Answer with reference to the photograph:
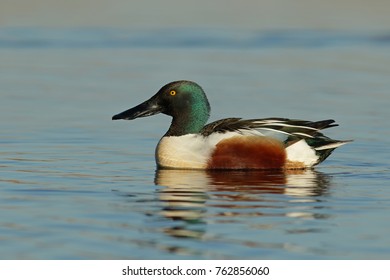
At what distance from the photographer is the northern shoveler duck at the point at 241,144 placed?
35.3 feet

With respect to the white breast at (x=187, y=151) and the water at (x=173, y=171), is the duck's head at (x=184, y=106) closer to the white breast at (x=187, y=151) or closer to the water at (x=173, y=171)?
the white breast at (x=187, y=151)

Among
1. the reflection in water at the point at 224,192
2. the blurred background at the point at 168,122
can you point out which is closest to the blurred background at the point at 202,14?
the blurred background at the point at 168,122

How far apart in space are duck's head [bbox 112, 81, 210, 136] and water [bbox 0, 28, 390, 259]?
0.46 m

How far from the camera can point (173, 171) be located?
10.8 metres

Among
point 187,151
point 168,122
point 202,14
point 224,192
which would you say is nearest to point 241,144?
point 187,151

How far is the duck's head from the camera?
36.4 feet

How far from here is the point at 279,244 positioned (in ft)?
25.2

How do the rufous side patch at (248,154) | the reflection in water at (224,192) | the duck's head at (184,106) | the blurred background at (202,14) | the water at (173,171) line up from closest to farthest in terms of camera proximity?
the water at (173,171) < the reflection in water at (224,192) < the rufous side patch at (248,154) < the duck's head at (184,106) < the blurred background at (202,14)

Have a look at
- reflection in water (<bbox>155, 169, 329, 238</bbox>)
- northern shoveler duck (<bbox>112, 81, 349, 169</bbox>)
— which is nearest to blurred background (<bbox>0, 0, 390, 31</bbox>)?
northern shoveler duck (<bbox>112, 81, 349, 169</bbox>)

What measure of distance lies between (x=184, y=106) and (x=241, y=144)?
2.36 feet

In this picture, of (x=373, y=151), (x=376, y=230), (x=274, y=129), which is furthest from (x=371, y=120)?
(x=376, y=230)

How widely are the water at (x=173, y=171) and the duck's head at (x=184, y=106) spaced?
1.52 feet

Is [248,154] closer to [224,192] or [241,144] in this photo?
[241,144]

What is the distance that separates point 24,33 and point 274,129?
10.0 meters
